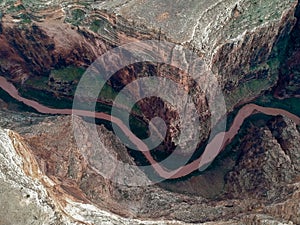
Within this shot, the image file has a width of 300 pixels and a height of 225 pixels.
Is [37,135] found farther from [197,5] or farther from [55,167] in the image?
[197,5]

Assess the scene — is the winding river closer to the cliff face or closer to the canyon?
the canyon

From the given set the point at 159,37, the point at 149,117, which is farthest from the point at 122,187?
the point at 159,37

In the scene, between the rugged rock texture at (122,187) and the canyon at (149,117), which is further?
the canyon at (149,117)

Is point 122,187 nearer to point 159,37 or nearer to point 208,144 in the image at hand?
point 208,144

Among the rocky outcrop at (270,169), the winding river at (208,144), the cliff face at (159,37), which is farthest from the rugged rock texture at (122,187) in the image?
the cliff face at (159,37)

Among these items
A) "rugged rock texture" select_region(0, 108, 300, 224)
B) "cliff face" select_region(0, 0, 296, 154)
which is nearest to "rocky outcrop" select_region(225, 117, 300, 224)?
"rugged rock texture" select_region(0, 108, 300, 224)

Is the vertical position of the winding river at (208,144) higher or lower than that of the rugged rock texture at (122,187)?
higher

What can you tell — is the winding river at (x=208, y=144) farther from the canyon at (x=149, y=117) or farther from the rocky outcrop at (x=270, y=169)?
the rocky outcrop at (x=270, y=169)

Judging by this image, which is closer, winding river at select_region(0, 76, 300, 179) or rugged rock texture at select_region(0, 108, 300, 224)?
rugged rock texture at select_region(0, 108, 300, 224)

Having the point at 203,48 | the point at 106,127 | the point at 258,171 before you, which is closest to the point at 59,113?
the point at 106,127
